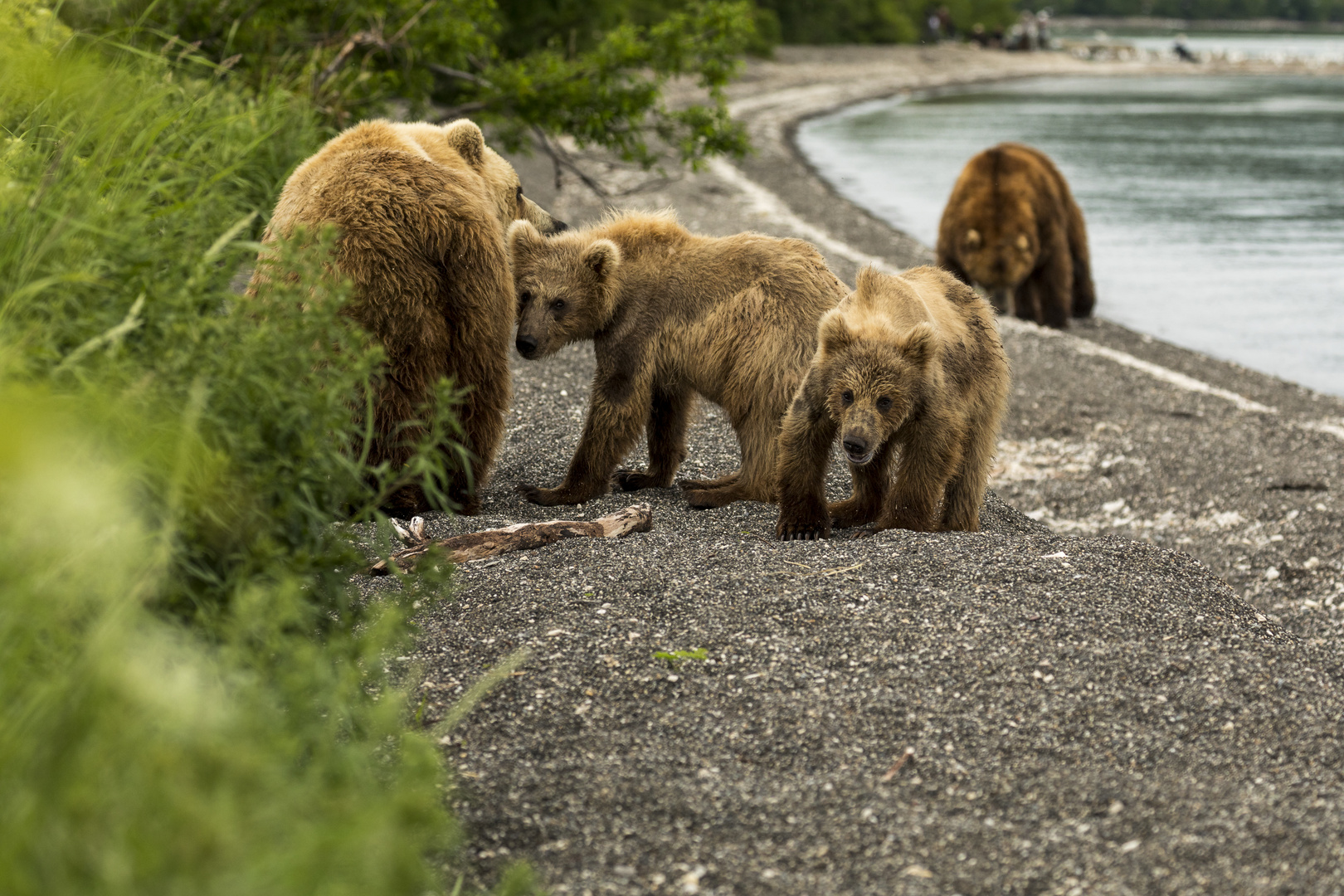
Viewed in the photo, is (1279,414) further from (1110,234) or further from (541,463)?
(1110,234)

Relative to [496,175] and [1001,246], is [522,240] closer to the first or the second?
[496,175]

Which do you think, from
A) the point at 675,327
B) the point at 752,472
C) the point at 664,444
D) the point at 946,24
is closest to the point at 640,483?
the point at 664,444

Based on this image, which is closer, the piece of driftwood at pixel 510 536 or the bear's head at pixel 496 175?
the piece of driftwood at pixel 510 536

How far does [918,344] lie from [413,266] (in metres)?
1.63

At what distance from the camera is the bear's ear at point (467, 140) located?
462cm

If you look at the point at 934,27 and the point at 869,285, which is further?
the point at 934,27

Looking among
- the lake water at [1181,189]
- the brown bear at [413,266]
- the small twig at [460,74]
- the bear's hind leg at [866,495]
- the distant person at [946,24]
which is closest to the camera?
the brown bear at [413,266]

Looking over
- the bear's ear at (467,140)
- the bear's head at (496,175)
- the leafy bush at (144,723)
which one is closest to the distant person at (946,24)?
the bear's head at (496,175)

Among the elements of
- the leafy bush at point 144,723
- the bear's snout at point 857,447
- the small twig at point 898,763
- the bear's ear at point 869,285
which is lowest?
the small twig at point 898,763

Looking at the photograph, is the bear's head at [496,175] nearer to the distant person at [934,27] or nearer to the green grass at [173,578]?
the green grass at [173,578]

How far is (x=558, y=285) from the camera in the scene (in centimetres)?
461

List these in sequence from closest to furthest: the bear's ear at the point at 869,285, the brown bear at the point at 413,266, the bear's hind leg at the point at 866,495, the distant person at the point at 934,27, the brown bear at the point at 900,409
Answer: the brown bear at the point at 900,409, the brown bear at the point at 413,266, the bear's ear at the point at 869,285, the bear's hind leg at the point at 866,495, the distant person at the point at 934,27

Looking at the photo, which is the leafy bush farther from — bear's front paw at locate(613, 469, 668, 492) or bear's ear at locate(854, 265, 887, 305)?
bear's front paw at locate(613, 469, 668, 492)

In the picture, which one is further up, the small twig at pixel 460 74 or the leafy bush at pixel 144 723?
the small twig at pixel 460 74
